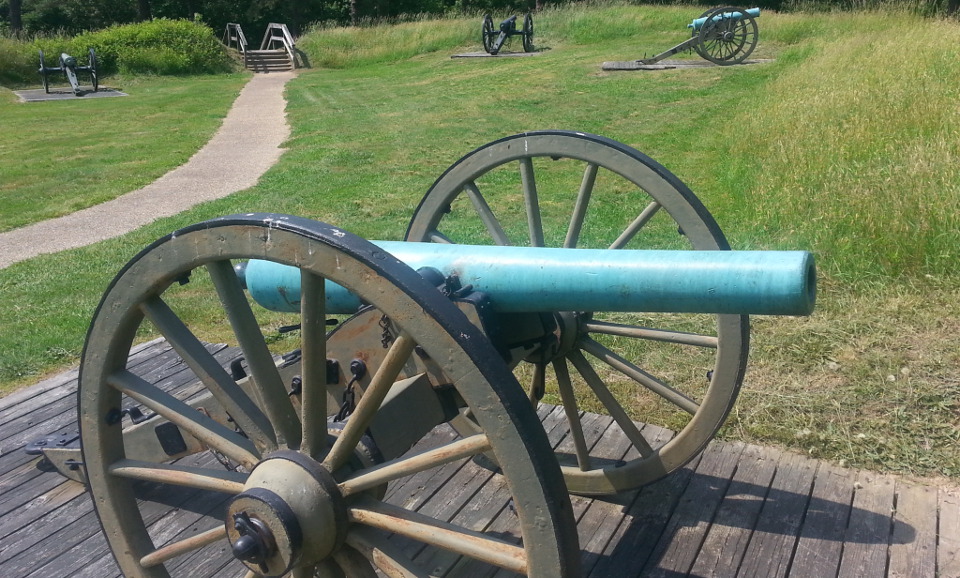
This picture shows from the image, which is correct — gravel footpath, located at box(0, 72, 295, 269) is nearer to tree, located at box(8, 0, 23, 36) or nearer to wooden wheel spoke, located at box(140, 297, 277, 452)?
wooden wheel spoke, located at box(140, 297, 277, 452)

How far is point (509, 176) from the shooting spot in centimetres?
912

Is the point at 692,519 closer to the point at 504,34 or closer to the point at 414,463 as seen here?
the point at 414,463

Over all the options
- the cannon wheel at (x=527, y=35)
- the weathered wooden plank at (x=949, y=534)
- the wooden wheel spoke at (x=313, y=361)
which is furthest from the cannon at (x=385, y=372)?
the cannon wheel at (x=527, y=35)

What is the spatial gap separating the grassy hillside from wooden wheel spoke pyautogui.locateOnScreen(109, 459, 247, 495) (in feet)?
6.85

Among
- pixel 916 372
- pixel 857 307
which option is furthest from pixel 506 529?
pixel 857 307

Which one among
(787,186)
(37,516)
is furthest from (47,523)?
(787,186)

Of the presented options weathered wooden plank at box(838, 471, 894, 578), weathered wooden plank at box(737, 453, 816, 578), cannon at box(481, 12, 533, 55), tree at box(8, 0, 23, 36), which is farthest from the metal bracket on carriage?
tree at box(8, 0, 23, 36)

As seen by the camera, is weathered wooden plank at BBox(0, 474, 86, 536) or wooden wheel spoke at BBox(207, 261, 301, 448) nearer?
wooden wheel spoke at BBox(207, 261, 301, 448)

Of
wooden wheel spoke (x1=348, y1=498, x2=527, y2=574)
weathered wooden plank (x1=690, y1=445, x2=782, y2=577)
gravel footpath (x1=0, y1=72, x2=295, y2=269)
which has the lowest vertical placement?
gravel footpath (x1=0, y1=72, x2=295, y2=269)

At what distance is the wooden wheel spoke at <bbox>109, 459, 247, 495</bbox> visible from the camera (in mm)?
2127

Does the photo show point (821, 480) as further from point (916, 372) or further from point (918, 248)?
point (918, 248)

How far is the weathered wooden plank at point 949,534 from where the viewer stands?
2557 mm

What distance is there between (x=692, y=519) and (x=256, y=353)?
1.63 meters

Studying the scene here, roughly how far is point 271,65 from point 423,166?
59.6 ft
